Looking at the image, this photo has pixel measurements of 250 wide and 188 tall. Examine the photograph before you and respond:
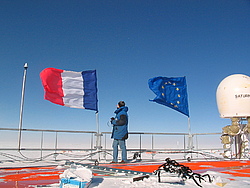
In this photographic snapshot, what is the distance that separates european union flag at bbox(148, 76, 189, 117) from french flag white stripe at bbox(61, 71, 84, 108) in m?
2.90

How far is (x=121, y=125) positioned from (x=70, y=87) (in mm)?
3099

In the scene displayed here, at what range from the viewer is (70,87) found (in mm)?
9227

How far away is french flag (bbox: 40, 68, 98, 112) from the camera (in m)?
8.82

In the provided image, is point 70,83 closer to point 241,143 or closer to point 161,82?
point 161,82

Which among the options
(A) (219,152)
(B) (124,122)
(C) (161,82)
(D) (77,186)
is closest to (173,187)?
(D) (77,186)

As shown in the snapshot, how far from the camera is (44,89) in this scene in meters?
8.71

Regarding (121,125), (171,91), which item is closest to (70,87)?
(121,125)

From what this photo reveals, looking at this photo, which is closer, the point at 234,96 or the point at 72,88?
the point at 72,88

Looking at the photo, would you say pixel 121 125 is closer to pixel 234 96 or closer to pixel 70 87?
pixel 70 87

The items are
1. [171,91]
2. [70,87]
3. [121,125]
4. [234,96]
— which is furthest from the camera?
[171,91]

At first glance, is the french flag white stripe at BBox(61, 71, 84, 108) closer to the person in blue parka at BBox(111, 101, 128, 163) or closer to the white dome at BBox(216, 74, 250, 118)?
the person in blue parka at BBox(111, 101, 128, 163)

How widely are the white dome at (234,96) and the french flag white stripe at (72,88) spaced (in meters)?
6.07

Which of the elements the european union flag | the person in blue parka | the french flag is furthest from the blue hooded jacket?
the european union flag

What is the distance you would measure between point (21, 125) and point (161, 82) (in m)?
5.71
